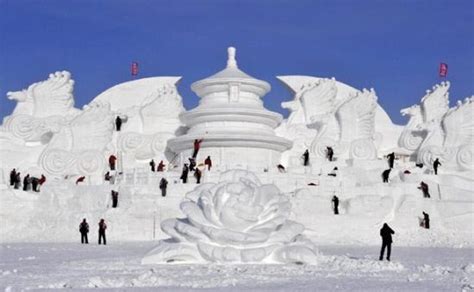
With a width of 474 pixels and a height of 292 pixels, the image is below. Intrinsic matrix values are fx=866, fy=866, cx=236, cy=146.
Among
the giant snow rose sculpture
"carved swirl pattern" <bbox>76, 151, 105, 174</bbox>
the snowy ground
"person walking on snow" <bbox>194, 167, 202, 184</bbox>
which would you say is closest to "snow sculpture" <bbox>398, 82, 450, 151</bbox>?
"carved swirl pattern" <bbox>76, 151, 105, 174</bbox>

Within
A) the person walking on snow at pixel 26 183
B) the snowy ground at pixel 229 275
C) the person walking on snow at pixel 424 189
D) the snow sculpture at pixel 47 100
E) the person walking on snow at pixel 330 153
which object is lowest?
the snowy ground at pixel 229 275

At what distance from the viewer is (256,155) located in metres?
35.9

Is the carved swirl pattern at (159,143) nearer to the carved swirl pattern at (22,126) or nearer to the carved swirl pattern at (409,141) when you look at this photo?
the carved swirl pattern at (22,126)

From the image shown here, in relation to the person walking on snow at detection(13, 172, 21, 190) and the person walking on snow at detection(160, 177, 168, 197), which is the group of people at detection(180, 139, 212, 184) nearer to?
the person walking on snow at detection(160, 177, 168, 197)

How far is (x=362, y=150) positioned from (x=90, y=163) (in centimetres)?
1213

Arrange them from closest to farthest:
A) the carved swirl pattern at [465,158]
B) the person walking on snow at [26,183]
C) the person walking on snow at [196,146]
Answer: the person walking on snow at [26,183]
the person walking on snow at [196,146]
the carved swirl pattern at [465,158]

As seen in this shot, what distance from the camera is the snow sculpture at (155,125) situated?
3859 centimetres

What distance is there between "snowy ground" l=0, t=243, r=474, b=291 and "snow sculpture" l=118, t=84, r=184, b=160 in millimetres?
20466

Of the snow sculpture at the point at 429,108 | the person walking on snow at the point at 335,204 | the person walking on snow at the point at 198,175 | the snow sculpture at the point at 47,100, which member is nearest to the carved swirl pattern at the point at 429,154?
the snow sculpture at the point at 429,108

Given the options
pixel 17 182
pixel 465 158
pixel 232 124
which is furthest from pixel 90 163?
pixel 465 158

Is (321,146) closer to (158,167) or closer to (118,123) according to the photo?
(158,167)

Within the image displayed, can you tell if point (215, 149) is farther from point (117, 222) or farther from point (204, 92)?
point (117, 222)

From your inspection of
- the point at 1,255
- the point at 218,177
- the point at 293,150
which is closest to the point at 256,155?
the point at 293,150

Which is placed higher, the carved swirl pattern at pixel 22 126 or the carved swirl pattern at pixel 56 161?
the carved swirl pattern at pixel 22 126
